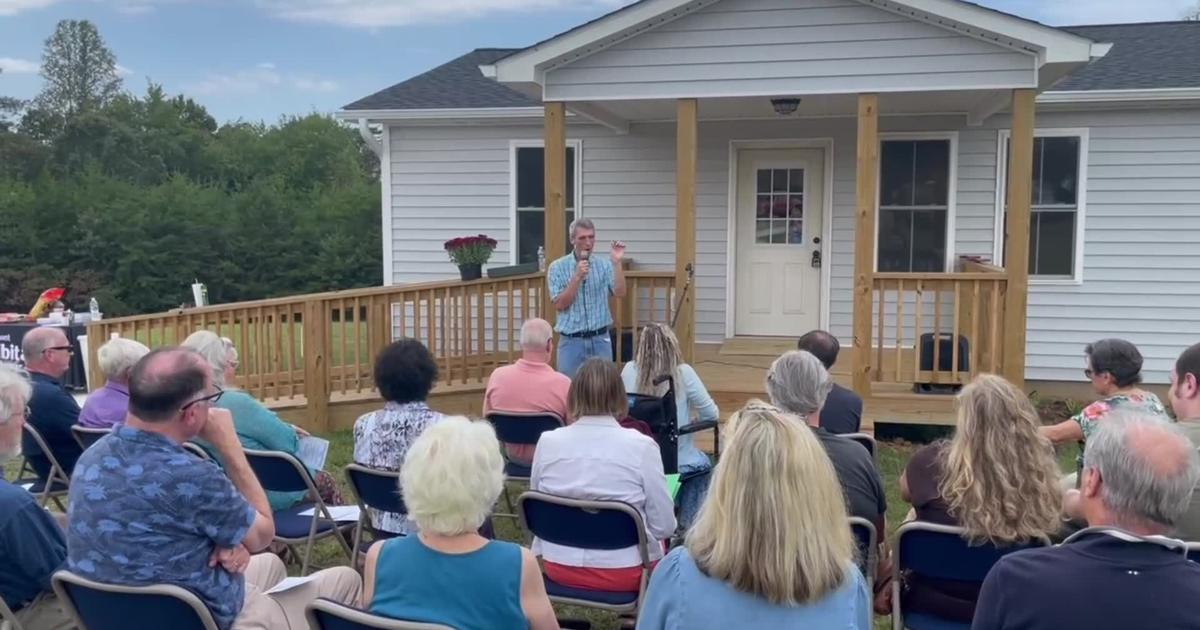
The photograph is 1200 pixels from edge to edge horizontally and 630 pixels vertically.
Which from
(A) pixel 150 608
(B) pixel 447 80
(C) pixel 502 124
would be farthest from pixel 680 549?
(B) pixel 447 80

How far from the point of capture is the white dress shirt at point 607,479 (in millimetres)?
3229

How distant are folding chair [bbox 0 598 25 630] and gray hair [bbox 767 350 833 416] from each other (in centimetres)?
255

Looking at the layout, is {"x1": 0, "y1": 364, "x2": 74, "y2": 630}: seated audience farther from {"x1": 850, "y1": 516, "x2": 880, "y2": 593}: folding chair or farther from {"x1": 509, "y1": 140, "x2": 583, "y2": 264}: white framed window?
{"x1": 509, "y1": 140, "x2": 583, "y2": 264}: white framed window

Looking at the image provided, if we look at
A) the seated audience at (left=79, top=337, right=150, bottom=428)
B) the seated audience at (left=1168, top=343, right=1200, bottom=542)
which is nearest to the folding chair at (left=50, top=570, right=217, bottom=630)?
the seated audience at (left=79, top=337, right=150, bottom=428)

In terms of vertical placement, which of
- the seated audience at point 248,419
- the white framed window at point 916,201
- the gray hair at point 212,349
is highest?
the white framed window at point 916,201

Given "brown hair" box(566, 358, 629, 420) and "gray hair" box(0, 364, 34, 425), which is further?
"brown hair" box(566, 358, 629, 420)

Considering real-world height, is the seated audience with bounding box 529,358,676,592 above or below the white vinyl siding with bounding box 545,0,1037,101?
below

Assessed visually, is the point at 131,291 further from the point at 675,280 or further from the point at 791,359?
the point at 791,359

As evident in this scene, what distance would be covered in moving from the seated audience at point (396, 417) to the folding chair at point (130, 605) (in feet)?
4.30

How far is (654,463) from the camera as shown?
328cm

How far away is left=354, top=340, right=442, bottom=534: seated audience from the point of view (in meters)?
3.65

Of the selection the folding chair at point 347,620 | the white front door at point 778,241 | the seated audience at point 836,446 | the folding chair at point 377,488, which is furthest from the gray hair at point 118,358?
the white front door at point 778,241

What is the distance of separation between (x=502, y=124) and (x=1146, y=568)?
8562mm

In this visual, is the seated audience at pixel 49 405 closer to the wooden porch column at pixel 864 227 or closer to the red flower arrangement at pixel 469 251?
the red flower arrangement at pixel 469 251
